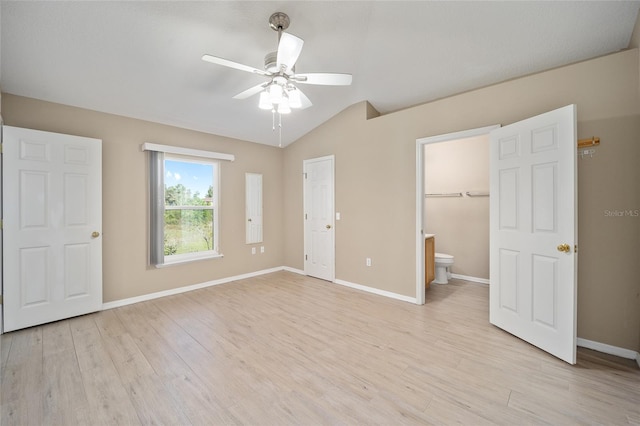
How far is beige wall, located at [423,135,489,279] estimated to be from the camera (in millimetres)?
4324

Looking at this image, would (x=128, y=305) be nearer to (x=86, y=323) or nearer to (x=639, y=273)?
→ (x=86, y=323)

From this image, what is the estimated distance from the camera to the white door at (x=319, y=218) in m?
4.36

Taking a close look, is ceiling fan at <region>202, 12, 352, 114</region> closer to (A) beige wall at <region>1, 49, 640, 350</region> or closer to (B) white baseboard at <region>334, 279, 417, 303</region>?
(A) beige wall at <region>1, 49, 640, 350</region>

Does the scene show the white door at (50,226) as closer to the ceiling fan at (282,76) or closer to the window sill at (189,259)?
the window sill at (189,259)

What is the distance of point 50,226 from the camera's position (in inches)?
111

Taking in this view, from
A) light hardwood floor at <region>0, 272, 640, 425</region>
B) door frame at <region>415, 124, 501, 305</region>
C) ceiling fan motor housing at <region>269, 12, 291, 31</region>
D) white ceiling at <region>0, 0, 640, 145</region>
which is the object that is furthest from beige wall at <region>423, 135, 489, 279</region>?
ceiling fan motor housing at <region>269, 12, 291, 31</region>

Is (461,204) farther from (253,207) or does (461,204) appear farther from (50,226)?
(50,226)

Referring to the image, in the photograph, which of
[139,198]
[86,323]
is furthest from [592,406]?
[139,198]

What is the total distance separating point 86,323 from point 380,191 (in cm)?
383

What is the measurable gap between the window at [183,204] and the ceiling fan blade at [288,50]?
2466 millimetres

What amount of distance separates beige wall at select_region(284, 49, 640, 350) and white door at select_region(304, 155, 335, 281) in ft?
0.50

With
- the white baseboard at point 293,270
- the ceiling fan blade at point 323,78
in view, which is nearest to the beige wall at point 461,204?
the white baseboard at point 293,270

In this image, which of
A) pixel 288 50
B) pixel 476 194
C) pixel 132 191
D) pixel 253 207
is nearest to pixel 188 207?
pixel 132 191

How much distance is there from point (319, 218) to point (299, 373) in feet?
9.18
